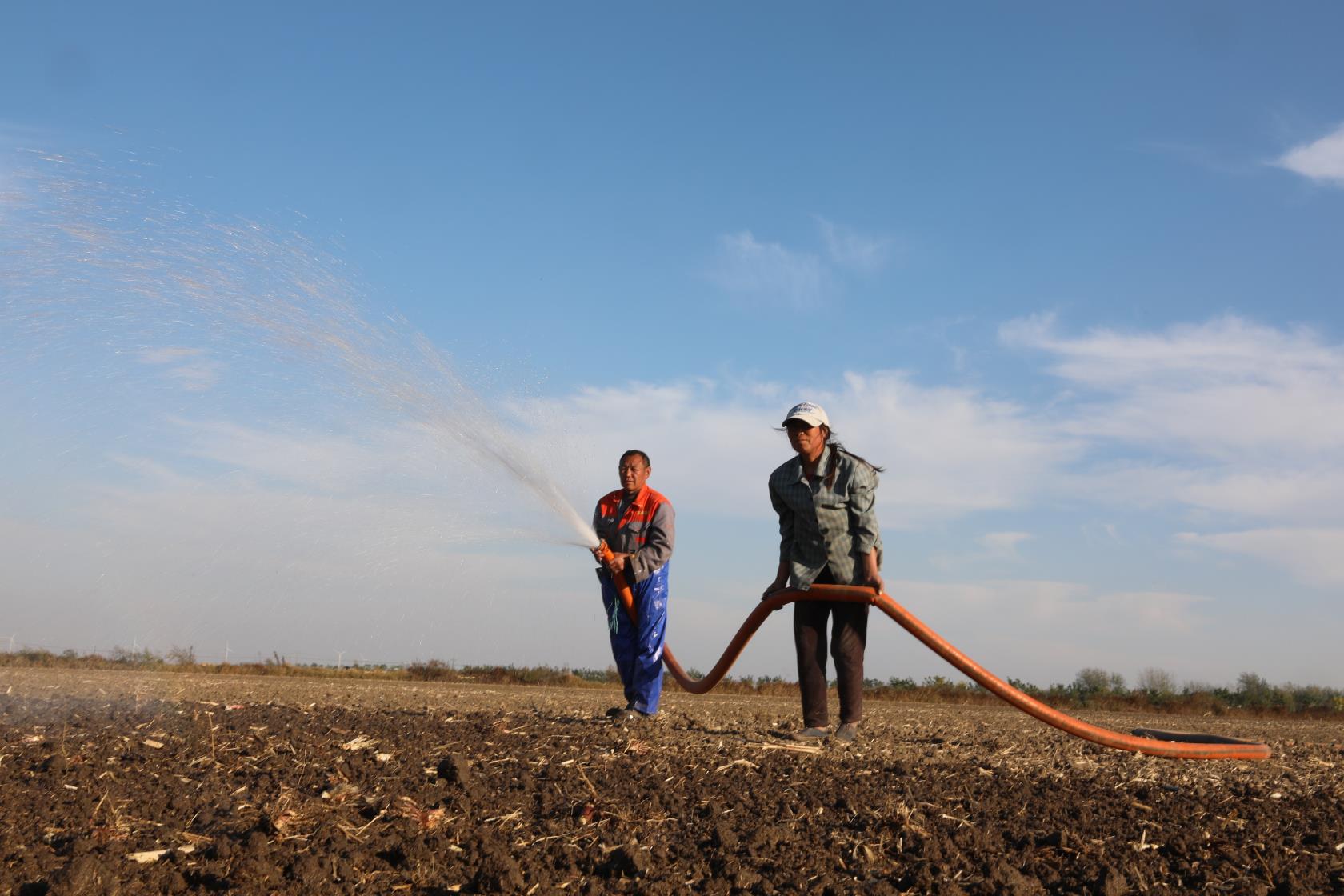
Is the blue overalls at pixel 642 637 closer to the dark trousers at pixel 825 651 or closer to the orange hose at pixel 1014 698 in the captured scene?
the orange hose at pixel 1014 698

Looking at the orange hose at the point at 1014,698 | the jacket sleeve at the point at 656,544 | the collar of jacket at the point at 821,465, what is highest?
the collar of jacket at the point at 821,465

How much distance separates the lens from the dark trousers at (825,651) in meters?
7.05

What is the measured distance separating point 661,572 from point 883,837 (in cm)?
410

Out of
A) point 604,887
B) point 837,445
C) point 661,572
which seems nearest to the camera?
point 604,887

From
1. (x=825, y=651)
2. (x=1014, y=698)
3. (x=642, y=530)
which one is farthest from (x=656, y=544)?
(x=1014, y=698)

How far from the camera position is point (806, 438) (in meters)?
6.92

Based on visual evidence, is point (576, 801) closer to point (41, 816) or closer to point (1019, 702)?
point (41, 816)

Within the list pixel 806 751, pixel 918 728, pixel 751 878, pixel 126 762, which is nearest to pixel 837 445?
pixel 806 751

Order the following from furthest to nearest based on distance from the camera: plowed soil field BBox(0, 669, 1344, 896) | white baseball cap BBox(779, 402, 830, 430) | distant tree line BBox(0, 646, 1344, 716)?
→ distant tree line BBox(0, 646, 1344, 716), white baseball cap BBox(779, 402, 830, 430), plowed soil field BBox(0, 669, 1344, 896)

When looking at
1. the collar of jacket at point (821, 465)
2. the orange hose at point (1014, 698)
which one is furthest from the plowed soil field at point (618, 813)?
the collar of jacket at point (821, 465)

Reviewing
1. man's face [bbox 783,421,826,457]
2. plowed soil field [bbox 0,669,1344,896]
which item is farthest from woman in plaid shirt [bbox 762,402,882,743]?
plowed soil field [bbox 0,669,1344,896]

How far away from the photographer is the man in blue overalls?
8.14m

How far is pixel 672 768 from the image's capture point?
5.76 meters

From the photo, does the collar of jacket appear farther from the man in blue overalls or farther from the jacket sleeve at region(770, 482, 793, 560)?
the man in blue overalls
